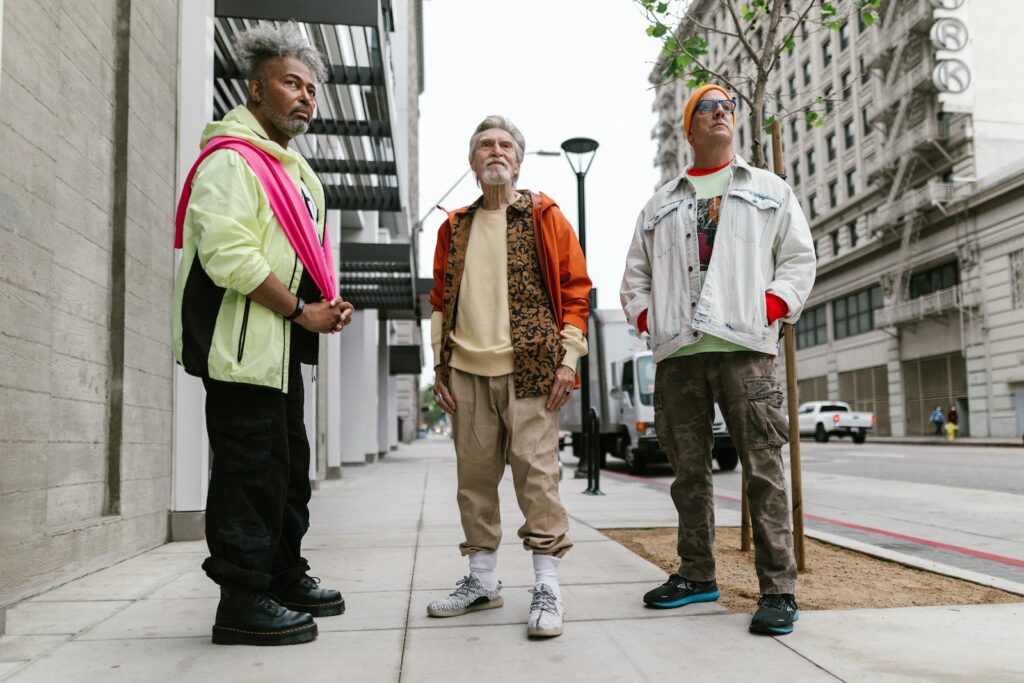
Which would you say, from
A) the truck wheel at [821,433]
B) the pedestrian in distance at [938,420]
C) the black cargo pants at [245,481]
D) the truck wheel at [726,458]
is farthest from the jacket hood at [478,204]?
the pedestrian in distance at [938,420]

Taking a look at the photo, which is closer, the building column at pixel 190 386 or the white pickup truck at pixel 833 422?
the building column at pixel 190 386

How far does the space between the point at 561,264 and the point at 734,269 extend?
75 centimetres

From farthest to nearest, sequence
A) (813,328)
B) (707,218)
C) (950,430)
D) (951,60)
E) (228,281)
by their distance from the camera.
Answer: (813,328) < (951,60) < (950,430) < (707,218) < (228,281)

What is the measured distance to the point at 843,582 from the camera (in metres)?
4.11

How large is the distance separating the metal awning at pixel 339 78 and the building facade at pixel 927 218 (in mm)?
19713

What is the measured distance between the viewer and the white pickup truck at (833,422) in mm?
30562

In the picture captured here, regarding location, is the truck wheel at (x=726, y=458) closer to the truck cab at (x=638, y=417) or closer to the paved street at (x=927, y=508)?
the truck cab at (x=638, y=417)

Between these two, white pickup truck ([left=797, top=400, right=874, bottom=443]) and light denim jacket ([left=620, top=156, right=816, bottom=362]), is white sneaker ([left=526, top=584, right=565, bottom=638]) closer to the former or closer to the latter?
light denim jacket ([left=620, top=156, right=816, bottom=362])

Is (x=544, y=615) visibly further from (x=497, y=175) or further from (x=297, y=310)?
(x=497, y=175)

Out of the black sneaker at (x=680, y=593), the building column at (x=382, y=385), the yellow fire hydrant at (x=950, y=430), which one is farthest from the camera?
the yellow fire hydrant at (x=950, y=430)

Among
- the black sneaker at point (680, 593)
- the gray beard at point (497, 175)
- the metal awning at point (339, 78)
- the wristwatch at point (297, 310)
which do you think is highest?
the metal awning at point (339, 78)

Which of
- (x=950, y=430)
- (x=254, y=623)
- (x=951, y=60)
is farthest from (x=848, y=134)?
(x=254, y=623)

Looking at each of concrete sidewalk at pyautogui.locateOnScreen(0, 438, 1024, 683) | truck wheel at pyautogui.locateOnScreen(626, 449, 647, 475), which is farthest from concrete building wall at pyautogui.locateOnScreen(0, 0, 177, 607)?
truck wheel at pyautogui.locateOnScreen(626, 449, 647, 475)

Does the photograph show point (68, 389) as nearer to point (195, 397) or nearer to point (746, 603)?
point (195, 397)
